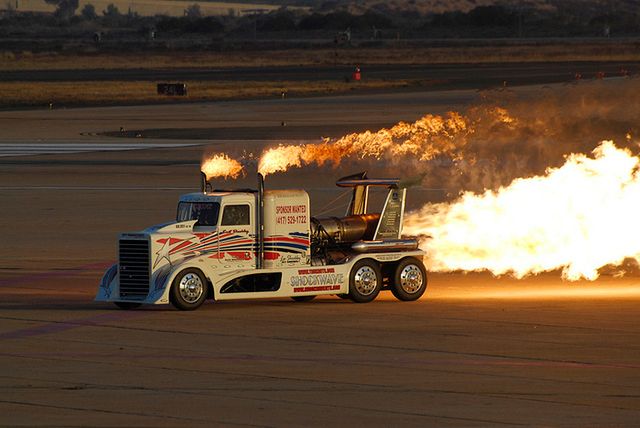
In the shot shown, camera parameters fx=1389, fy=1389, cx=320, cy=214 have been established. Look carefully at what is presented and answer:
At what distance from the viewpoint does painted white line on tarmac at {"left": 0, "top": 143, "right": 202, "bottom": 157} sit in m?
63.1

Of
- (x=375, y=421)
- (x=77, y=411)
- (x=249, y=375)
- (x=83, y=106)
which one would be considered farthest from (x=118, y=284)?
(x=83, y=106)

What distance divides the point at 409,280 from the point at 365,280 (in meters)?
0.93

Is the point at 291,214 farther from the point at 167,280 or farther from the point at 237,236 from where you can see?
the point at 167,280

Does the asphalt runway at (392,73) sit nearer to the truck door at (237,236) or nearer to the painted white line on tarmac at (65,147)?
the painted white line on tarmac at (65,147)

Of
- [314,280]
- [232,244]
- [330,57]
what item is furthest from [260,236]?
[330,57]

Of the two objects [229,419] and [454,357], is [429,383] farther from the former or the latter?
[229,419]

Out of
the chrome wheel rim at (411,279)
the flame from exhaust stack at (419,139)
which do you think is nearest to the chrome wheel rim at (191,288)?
the chrome wheel rim at (411,279)

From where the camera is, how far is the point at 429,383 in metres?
19.4

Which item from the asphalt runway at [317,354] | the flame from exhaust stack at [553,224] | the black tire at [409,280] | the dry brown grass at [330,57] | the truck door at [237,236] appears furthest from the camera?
the dry brown grass at [330,57]

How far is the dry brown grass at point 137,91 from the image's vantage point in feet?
317

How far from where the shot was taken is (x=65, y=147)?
65.4 meters

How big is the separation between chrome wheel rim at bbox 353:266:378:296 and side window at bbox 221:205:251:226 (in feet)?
7.97

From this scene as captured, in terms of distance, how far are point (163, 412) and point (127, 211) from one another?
2592 cm

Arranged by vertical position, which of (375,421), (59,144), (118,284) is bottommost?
(375,421)
